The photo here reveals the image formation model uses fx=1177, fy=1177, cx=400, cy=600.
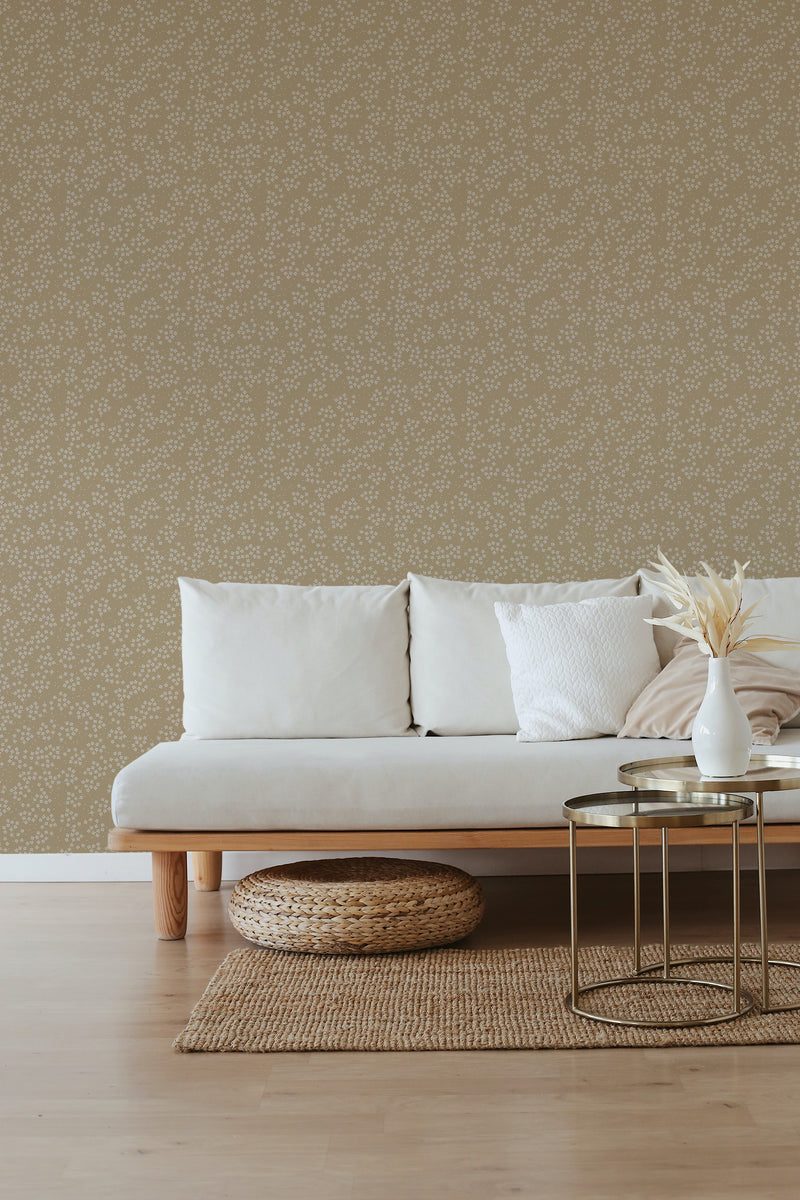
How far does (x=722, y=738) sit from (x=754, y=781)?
0.14 meters

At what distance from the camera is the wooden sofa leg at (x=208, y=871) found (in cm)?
369

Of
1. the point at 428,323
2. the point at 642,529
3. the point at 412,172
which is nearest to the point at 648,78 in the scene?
the point at 412,172

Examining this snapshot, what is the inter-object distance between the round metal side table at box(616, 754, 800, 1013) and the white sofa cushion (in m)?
0.96

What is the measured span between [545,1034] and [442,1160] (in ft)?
1.84

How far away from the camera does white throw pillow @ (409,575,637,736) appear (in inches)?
141

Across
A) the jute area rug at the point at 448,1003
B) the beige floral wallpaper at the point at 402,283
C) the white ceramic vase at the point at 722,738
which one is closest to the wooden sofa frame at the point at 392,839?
the jute area rug at the point at 448,1003

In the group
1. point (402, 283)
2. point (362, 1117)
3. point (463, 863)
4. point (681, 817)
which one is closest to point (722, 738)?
point (681, 817)

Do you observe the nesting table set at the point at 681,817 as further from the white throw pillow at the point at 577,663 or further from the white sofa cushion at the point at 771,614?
the white sofa cushion at the point at 771,614

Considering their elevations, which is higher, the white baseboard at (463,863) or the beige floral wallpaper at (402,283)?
the beige floral wallpaper at (402,283)

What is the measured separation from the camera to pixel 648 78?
3.99 m

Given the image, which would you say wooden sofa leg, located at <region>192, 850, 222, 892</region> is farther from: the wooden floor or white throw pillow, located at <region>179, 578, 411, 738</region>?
the wooden floor

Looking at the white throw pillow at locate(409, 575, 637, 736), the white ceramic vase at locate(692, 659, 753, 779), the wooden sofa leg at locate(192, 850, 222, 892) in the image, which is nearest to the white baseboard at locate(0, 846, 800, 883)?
the wooden sofa leg at locate(192, 850, 222, 892)

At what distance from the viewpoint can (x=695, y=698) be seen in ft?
10.6

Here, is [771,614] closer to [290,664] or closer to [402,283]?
[290,664]
